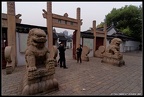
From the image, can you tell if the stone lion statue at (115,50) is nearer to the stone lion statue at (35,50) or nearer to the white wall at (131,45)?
the stone lion statue at (35,50)

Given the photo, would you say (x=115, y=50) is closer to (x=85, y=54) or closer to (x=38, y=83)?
(x=85, y=54)

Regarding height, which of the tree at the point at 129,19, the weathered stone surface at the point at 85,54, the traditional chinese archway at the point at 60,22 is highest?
the tree at the point at 129,19

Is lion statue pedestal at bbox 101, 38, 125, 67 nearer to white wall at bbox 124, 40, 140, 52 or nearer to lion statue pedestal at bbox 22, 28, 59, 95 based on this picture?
lion statue pedestal at bbox 22, 28, 59, 95

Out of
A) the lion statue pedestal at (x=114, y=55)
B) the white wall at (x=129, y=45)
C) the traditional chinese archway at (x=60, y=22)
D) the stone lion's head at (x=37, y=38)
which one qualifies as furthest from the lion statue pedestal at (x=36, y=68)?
the white wall at (x=129, y=45)

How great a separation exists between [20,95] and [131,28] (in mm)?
22980

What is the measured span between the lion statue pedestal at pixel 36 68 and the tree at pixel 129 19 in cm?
2125

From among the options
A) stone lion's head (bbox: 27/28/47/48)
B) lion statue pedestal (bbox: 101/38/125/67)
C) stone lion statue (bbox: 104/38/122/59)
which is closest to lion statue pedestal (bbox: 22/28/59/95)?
stone lion's head (bbox: 27/28/47/48)

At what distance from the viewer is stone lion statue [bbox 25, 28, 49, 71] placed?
11.9 feet

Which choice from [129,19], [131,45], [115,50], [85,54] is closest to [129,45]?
[131,45]

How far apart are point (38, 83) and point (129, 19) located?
73.2 feet

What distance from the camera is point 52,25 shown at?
804cm

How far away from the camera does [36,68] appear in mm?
3602

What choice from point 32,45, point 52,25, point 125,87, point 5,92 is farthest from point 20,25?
point 125,87

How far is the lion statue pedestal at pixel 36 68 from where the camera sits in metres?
3.44
